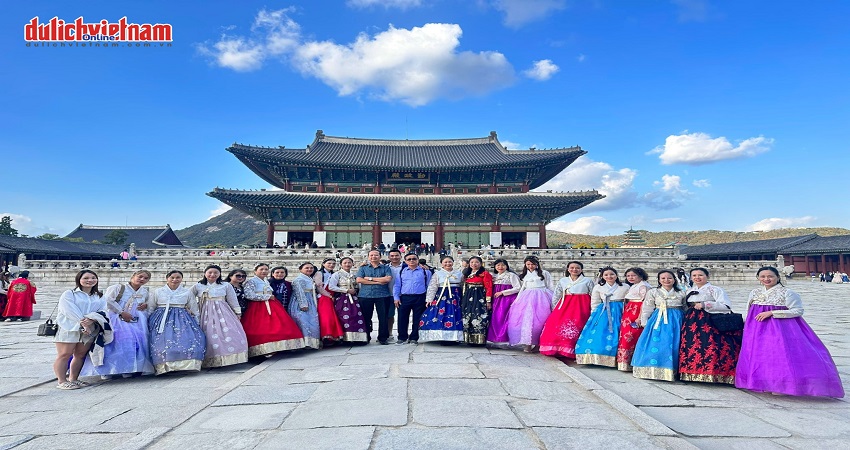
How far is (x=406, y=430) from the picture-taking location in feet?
11.2

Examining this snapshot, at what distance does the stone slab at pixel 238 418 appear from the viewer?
3.65 meters

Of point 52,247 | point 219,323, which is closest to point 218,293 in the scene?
point 219,323

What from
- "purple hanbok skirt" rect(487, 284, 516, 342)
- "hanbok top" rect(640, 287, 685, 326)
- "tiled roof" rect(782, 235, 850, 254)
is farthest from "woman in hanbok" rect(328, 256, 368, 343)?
"tiled roof" rect(782, 235, 850, 254)

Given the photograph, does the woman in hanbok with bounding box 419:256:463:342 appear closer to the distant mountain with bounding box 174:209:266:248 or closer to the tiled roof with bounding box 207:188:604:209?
the tiled roof with bounding box 207:188:604:209

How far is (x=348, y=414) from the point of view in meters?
3.81

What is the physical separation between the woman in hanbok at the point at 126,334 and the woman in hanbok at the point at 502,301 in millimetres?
5184

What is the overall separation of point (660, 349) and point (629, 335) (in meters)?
0.45

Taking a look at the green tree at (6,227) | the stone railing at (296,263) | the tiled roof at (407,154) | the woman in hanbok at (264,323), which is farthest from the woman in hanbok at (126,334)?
the green tree at (6,227)

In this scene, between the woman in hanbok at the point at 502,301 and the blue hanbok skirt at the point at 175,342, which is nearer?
the blue hanbok skirt at the point at 175,342

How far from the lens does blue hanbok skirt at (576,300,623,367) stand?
598 centimetres

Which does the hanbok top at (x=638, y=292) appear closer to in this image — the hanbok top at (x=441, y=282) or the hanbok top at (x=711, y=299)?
the hanbok top at (x=711, y=299)

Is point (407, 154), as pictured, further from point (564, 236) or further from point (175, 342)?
point (564, 236)

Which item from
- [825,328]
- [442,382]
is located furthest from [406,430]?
[825,328]

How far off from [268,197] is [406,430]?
26.1 meters
